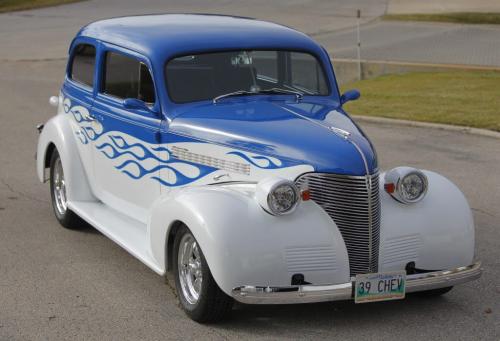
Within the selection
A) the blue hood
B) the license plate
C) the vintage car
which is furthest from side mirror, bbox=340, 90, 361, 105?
the license plate

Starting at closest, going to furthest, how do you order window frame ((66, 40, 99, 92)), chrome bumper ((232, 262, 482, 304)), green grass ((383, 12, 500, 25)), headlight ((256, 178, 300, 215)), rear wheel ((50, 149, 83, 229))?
chrome bumper ((232, 262, 482, 304))
headlight ((256, 178, 300, 215))
window frame ((66, 40, 99, 92))
rear wheel ((50, 149, 83, 229))
green grass ((383, 12, 500, 25))

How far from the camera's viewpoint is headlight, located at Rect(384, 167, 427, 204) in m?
6.82

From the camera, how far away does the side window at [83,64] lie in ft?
29.2

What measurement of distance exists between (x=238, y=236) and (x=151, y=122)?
1.70m

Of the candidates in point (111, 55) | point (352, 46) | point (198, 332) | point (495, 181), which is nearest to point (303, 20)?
point (352, 46)

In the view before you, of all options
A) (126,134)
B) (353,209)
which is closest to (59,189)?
(126,134)

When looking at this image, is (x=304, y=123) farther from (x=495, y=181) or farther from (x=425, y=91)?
(x=425, y=91)

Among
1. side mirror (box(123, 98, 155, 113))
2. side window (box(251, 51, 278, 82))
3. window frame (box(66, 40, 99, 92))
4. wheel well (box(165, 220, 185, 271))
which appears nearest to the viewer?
wheel well (box(165, 220, 185, 271))

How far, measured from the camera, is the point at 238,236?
6238mm

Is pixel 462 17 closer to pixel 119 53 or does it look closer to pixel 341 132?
pixel 119 53

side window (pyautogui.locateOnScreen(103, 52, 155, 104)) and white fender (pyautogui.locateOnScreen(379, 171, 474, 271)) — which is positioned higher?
side window (pyautogui.locateOnScreen(103, 52, 155, 104))

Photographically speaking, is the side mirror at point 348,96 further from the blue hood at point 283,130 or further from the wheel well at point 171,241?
the wheel well at point 171,241

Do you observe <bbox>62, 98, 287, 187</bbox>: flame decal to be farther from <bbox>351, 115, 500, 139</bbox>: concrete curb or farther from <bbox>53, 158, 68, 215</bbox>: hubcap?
<bbox>351, 115, 500, 139</bbox>: concrete curb

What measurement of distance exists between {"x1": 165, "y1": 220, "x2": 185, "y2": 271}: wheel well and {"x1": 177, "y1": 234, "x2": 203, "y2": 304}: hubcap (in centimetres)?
11
